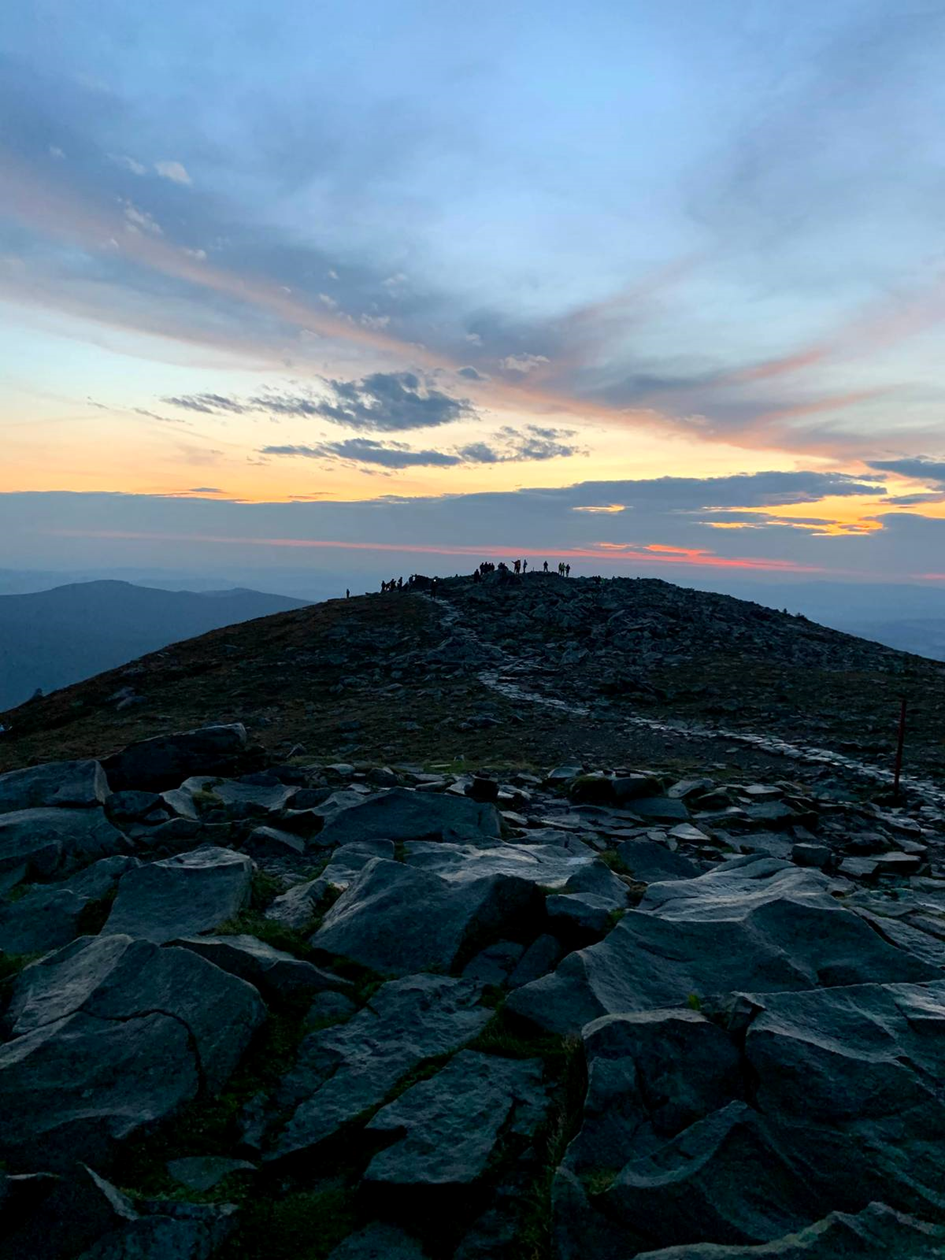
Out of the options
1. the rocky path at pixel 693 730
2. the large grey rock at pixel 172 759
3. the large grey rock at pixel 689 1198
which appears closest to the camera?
the large grey rock at pixel 689 1198

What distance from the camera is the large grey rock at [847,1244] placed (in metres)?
3.88

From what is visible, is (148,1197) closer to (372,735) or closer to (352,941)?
(352,941)

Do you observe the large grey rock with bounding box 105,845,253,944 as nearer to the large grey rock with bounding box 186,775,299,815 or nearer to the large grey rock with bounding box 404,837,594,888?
the large grey rock with bounding box 404,837,594,888

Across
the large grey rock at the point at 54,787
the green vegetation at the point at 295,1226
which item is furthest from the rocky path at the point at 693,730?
the large grey rock at the point at 54,787

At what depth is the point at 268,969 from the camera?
23.8ft

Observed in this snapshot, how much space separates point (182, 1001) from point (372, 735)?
17.9m

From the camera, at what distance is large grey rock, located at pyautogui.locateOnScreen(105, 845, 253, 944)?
862cm

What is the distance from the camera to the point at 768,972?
23.3 feet

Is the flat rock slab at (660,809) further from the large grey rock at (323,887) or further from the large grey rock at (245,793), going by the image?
the large grey rock at (245,793)

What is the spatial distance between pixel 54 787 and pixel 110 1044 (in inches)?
339

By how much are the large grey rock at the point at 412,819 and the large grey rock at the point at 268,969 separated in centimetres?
442

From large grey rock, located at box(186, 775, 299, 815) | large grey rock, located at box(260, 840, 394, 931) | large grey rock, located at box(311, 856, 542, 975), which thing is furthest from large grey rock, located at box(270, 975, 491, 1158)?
large grey rock, located at box(186, 775, 299, 815)

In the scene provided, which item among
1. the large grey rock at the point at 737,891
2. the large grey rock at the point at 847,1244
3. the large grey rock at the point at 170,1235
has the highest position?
the large grey rock at the point at 847,1244

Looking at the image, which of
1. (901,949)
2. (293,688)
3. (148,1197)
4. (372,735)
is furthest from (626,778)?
(293,688)
